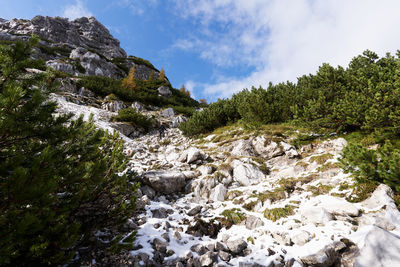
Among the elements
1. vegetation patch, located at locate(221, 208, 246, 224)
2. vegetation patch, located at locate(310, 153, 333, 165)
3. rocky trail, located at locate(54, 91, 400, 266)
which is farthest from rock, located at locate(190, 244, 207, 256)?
vegetation patch, located at locate(310, 153, 333, 165)

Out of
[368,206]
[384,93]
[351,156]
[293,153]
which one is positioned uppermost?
[384,93]

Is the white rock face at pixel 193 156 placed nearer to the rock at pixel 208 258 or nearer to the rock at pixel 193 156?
the rock at pixel 193 156

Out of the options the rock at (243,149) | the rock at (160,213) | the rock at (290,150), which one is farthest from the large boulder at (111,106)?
the rock at (290,150)

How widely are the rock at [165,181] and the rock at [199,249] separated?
377cm

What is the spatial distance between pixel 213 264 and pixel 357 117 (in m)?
9.07

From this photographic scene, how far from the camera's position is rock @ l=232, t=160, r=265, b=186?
333 inches

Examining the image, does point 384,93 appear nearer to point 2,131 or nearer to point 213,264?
point 213,264

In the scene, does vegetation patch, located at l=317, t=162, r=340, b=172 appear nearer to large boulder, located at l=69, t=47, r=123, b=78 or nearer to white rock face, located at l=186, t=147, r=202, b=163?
white rock face, located at l=186, t=147, r=202, b=163

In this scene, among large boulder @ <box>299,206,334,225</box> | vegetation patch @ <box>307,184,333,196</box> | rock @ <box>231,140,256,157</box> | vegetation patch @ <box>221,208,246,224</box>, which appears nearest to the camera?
large boulder @ <box>299,206,334,225</box>

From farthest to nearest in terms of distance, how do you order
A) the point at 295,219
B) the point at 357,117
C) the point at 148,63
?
the point at 148,63 → the point at 357,117 → the point at 295,219

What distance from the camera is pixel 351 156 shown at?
5.57 meters

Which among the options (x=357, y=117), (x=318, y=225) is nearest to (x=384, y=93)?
(x=357, y=117)

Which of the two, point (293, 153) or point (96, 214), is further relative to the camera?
point (293, 153)

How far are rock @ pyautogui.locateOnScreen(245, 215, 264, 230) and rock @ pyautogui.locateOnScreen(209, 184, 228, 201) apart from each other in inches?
78.6
